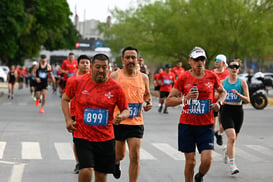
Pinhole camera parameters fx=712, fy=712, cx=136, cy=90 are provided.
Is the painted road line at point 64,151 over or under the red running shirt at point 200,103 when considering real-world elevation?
under

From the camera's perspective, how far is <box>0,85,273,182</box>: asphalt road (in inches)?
409

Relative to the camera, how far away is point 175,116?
23719 mm


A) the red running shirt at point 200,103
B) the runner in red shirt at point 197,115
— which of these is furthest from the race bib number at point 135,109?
the red running shirt at point 200,103

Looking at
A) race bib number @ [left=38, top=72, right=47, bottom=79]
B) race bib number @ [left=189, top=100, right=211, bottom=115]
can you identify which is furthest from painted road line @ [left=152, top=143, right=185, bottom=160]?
race bib number @ [left=38, top=72, right=47, bottom=79]

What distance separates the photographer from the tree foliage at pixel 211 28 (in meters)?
43.4

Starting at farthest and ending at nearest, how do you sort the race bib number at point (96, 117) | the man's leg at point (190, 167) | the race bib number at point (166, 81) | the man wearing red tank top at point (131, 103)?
the race bib number at point (166, 81) < the man wearing red tank top at point (131, 103) < the man's leg at point (190, 167) < the race bib number at point (96, 117)

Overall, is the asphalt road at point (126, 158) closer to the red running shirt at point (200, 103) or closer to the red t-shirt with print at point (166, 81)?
the red running shirt at point (200, 103)

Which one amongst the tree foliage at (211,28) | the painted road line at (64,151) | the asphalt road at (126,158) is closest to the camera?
the asphalt road at (126,158)

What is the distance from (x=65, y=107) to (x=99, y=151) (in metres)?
0.61

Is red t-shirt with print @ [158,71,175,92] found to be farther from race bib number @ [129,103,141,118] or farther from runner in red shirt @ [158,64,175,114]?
race bib number @ [129,103,141,118]

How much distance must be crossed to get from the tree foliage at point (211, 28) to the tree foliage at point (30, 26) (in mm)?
7886

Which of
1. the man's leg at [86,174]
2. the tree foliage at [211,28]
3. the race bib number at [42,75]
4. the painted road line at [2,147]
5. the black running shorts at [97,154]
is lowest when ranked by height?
the painted road line at [2,147]

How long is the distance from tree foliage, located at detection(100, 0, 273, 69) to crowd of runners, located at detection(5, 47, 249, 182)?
106 ft

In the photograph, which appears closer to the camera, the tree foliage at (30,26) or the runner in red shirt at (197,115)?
the runner in red shirt at (197,115)
